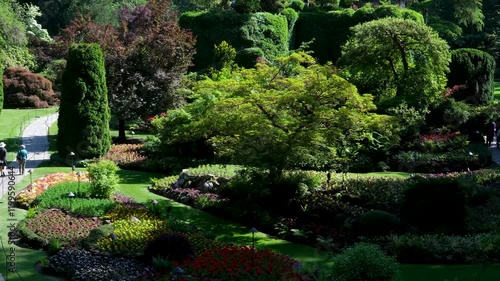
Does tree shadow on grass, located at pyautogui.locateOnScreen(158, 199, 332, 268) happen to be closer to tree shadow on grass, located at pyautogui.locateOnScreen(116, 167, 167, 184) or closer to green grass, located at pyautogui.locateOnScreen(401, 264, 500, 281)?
green grass, located at pyautogui.locateOnScreen(401, 264, 500, 281)

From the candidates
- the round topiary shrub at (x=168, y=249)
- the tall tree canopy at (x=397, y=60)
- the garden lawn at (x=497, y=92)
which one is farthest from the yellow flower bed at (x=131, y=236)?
the garden lawn at (x=497, y=92)

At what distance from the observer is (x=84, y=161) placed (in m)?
21.1

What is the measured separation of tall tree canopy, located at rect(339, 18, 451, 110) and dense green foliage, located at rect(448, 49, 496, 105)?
2.97 m

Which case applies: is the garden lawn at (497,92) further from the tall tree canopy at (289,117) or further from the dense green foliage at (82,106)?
the dense green foliage at (82,106)

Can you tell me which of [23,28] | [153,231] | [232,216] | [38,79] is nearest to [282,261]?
[153,231]

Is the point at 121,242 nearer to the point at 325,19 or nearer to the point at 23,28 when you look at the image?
the point at 325,19

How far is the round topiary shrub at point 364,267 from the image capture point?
28.6 ft

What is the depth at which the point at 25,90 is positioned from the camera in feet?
114

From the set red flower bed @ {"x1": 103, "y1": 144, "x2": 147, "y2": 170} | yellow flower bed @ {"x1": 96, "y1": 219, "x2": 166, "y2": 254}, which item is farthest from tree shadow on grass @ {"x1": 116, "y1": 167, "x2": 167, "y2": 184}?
yellow flower bed @ {"x1": 96, "y1": 219, "x2": 166, "y2": 254}

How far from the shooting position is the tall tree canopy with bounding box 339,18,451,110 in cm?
2459

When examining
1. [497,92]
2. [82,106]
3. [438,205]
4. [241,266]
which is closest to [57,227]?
[241,266]

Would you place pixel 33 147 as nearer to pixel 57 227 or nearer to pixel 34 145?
pixel 34 145

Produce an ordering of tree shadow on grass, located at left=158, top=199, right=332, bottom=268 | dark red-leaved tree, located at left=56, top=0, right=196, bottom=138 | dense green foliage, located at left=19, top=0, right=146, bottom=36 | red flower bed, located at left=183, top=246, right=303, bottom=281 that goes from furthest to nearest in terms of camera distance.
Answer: dense green foliage, located at left=19, top=0, right=146, bottom=36
dark red-leaved tree, located at left=56, top=0, right=196, bottom=138
tree shadow on grass, located at left=158, top=199, right=332, bottom=268
red flower bed, located at left=183, top=246, right=303, bottom=281

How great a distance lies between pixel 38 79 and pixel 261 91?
→ 23.9 m
